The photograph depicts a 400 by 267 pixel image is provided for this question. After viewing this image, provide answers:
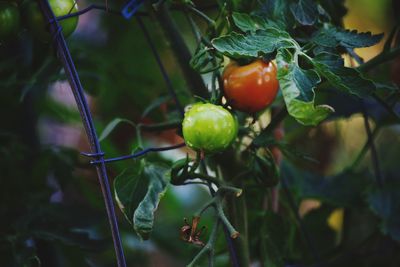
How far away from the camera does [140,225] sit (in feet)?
1.71

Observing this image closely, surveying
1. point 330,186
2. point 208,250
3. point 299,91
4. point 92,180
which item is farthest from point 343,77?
point 92,180

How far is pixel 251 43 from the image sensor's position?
49 cm

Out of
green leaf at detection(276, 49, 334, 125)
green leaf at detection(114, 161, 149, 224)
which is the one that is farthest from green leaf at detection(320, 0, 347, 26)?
green leaf at detection(114, 161, 149, 224)

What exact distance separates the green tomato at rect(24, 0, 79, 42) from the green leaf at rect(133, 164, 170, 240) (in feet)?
0.64

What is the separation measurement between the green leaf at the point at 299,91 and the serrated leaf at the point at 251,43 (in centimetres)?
1

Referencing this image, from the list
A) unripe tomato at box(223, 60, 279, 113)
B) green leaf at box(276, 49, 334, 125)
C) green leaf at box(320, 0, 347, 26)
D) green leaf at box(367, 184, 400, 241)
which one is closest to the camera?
green leaf at box(276, 49, 334, 125)

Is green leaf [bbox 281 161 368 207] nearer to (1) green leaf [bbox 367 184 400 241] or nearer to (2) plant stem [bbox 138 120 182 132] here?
(1) green leaf [bbox 367 184 400 241]

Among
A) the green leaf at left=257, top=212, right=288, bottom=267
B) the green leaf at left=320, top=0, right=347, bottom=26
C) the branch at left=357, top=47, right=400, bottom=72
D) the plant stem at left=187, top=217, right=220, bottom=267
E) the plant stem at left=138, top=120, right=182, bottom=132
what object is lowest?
the green leaf at left=257, top=212, right=288, bottom=267

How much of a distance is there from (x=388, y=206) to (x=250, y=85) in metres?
0.40

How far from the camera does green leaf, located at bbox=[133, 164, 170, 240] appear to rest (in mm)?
522

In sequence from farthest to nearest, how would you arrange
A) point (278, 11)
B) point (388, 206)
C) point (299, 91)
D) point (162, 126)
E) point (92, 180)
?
1. point (92, 180)
2. point (388, 206)
3. point (162, 126)
4. point (278, 11)
5. point (299, 91)

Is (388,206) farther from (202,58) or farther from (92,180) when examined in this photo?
(92,180)

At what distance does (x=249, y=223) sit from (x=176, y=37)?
0.30 m

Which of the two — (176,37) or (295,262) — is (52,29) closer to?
(176,37)
